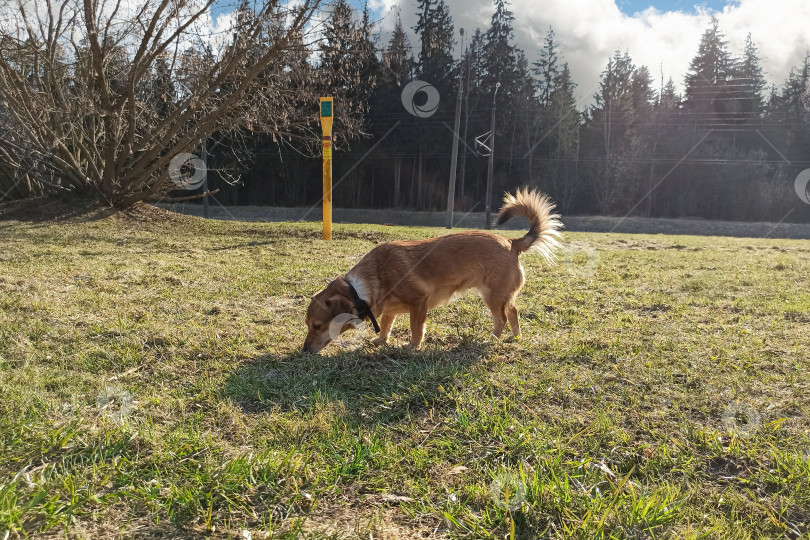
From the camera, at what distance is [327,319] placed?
4336 mm

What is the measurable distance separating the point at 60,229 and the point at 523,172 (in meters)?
45.0

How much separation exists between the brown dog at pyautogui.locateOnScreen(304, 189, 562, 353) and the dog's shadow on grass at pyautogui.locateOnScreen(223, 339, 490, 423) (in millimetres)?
326

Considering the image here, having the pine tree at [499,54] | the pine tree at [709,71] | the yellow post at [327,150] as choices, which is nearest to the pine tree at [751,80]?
the pine tree at [709,71]

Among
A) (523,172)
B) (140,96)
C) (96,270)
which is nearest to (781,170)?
(523,172)

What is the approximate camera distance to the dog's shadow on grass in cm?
320

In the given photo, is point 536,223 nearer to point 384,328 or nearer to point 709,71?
point 384,328

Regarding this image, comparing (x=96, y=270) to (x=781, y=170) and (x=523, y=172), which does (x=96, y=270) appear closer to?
(x=523, y=172)

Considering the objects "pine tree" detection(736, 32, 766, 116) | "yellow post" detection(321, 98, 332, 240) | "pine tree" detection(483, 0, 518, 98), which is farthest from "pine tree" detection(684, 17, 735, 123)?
"yellow post" detection(321, 98, 332, 240)

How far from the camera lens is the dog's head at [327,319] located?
4.34 meters

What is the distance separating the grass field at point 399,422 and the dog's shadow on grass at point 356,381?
0.02 meters

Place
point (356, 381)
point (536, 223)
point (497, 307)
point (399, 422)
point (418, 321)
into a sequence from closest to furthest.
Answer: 1. point (399, 422)
2. point (356, 381)
3. point (418, 321)
4. point (497, 307)
5. point (536, 223)

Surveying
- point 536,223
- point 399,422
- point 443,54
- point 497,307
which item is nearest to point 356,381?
point 399,422

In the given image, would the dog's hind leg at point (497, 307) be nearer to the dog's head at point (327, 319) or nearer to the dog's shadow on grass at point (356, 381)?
the dog's shadow on grass at point (356, 381)

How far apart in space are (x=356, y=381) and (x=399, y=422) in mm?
785
